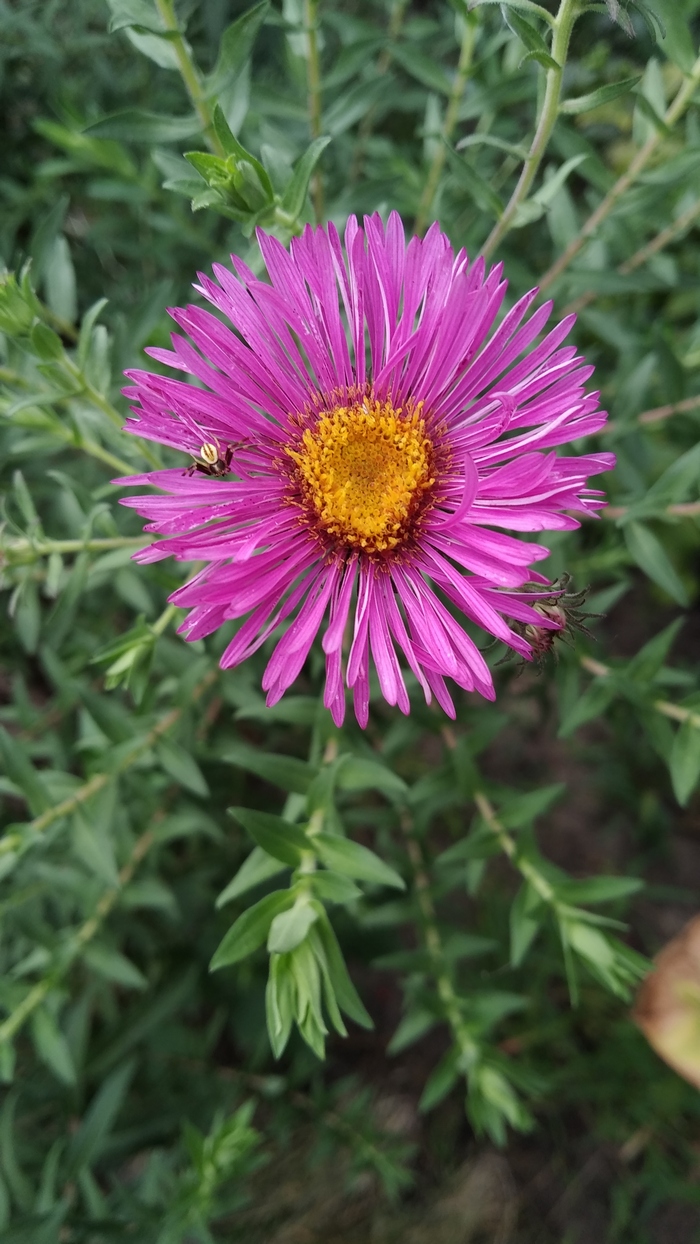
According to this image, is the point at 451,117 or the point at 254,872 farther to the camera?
the point at 451,117

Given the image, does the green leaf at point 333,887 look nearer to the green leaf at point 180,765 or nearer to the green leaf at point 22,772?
the green leaf at point 180,765

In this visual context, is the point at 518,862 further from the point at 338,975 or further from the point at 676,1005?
the point at 676,1005

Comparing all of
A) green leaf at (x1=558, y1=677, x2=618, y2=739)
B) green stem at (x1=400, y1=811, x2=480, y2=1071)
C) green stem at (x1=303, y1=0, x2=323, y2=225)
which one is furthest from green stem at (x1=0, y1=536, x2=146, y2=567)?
green stem at (x1=400, y1=811, x2=480, y2=1071)

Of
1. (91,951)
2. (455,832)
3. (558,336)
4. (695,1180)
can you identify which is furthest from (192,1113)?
(558,336)

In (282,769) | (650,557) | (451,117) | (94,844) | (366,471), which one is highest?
(451,117)

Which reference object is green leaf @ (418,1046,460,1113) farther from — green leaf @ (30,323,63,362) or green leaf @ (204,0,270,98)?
green leaf @ (204,0,270,98)

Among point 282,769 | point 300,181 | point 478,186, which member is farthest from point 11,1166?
point 478,186
